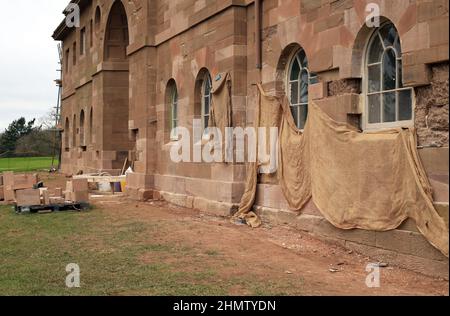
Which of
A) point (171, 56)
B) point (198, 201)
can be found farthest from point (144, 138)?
point (198, 201)

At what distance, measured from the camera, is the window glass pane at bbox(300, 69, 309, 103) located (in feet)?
34.5

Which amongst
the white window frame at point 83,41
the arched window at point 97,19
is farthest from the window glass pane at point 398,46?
the white window frame at point 83,41

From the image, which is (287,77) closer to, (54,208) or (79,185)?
(79,185)

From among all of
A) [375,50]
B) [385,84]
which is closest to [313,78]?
[375,50]

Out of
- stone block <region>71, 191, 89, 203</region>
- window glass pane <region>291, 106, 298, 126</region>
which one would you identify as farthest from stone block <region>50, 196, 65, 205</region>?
window glass pane <region>291, 106, 298, 126</region>

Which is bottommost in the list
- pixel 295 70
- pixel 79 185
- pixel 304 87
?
pixel 79 185

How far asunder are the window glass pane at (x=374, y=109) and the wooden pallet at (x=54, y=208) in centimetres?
871

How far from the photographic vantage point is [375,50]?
343 inches

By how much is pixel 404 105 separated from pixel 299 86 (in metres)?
2.91

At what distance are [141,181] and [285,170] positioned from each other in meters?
A: 7.58

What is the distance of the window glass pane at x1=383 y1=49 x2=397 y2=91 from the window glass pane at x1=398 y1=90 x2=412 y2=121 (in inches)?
8.8

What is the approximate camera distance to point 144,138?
686 inches

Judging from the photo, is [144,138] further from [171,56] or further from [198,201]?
[198,201]

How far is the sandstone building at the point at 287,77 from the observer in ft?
24.4
